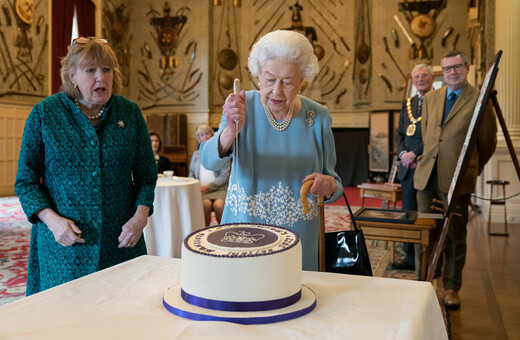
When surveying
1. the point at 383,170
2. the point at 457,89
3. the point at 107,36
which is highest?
the point at 107,36

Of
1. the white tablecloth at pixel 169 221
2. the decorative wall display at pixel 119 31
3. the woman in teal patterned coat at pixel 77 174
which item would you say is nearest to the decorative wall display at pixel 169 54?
the decorative wall display at pixel 119 31

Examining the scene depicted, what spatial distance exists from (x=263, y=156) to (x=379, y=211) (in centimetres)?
212

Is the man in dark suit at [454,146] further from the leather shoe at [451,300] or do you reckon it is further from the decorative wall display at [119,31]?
the decorative wall display at [119,31]

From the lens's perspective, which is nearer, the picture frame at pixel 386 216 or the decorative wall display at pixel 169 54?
the picture frame at pixel 386 216

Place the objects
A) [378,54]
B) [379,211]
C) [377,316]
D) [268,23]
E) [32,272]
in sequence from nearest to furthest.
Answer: [377,316], [32,272], [379,211], [378,54], [268,23]

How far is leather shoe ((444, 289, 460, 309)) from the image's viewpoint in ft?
10.7

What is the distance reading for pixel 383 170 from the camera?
1191cm

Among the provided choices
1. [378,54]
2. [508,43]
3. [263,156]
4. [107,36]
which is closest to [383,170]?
[378,54]

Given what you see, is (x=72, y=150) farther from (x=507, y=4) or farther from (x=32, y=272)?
(x=507, y=4)

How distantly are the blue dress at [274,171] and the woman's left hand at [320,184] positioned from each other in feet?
0.70

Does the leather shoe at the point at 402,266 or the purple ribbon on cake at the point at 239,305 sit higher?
the purple ribbon on cake at the point at 239,305

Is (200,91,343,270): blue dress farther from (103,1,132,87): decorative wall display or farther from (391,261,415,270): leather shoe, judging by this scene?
(103,1,132,87): decorative wall display

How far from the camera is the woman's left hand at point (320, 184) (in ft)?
4.89

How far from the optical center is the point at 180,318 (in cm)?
95
